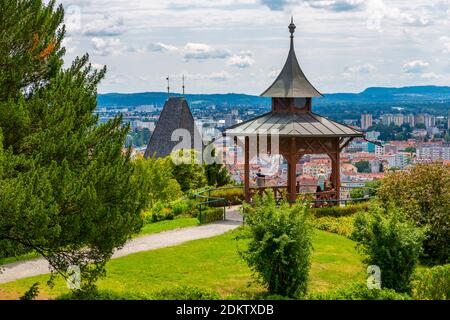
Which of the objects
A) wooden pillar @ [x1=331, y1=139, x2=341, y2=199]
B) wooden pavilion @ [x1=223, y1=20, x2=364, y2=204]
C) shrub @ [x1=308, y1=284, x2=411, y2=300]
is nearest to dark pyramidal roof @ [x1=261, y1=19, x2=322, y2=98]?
wooden pavilion @ [x1=223, y1=20, x2=364, y2=204]

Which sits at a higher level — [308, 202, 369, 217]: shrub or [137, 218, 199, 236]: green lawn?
[308, 202, 369, 217]: shrub

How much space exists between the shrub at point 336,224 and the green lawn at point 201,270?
4.11ft

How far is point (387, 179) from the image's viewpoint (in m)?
19.1

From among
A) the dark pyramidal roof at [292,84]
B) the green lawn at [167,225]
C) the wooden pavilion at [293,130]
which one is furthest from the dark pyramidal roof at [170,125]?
the green lawn at [167,225]

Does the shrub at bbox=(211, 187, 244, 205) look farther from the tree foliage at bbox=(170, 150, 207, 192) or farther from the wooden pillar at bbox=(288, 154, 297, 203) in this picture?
the tree foliage at bbox=(170, 150, 207, 192)

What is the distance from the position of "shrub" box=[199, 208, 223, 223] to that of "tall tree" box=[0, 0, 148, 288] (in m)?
8.11

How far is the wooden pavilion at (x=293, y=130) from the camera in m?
21.1

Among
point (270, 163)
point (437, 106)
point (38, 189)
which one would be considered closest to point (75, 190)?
point (38, 189)

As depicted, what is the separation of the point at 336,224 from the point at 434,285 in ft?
23.6

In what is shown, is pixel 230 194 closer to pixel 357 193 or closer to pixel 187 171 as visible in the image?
pixel 357 193

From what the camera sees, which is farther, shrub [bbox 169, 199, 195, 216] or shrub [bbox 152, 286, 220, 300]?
shrub [bbox 169, 199, 195, 216]

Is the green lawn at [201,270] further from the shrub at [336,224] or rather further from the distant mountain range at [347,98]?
the distant mountain range at [347,98]

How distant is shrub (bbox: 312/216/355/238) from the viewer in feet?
62.2

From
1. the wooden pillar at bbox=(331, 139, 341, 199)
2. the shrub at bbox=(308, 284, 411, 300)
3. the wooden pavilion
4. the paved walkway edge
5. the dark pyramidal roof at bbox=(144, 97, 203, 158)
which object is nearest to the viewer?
the shrub at bbox=(308, 284, 411, 300)
